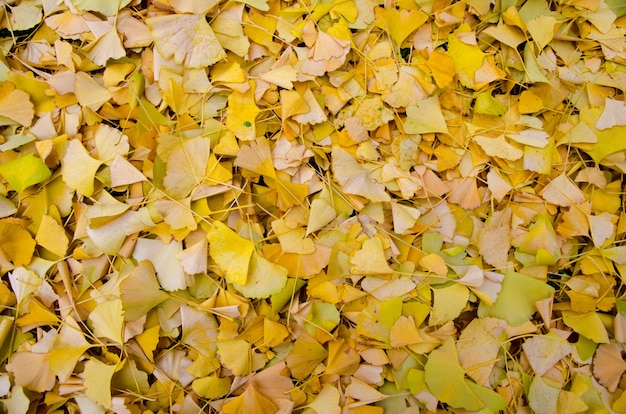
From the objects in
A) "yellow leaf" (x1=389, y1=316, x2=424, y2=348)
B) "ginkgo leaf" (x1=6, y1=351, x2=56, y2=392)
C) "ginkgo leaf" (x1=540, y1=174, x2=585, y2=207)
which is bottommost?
"ginkgo leaf" (x1=6, y1=351, x2=56, y2=392)

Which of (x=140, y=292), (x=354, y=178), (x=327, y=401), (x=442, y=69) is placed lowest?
(x=327, y=401)

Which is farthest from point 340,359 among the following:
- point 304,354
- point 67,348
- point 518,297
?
point 67,348

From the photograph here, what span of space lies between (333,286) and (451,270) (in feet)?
0.57

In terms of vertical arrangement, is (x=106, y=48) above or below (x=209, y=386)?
above

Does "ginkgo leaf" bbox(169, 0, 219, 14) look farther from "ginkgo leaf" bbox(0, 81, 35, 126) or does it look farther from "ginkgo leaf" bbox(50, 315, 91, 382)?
"ginkgo leaf" bbox(50, 315, 91, 382)

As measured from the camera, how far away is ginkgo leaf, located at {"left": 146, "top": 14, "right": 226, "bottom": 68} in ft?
2.51

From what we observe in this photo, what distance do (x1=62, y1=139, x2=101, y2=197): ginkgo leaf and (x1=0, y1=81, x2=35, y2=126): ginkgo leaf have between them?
0.29 ft

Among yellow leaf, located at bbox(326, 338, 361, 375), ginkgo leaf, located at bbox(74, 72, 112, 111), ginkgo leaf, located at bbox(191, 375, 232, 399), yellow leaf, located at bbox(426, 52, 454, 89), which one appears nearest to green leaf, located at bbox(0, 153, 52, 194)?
ginkgo leaf, located at bbox(74, 72, 112, 111)

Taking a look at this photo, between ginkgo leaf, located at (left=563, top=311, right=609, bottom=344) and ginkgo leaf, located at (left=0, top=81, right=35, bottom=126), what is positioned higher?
ginkgo leaf, located at (left=0, top=81, right=35, bottom=126)

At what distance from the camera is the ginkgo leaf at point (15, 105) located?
774 mm

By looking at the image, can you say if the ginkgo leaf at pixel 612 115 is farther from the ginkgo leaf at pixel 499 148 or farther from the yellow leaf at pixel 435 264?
the yellow leaf at pixel 435 264

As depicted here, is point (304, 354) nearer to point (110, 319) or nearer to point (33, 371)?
point (110, 319)

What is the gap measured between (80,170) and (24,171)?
0.25 feet

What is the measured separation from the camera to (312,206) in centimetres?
75
